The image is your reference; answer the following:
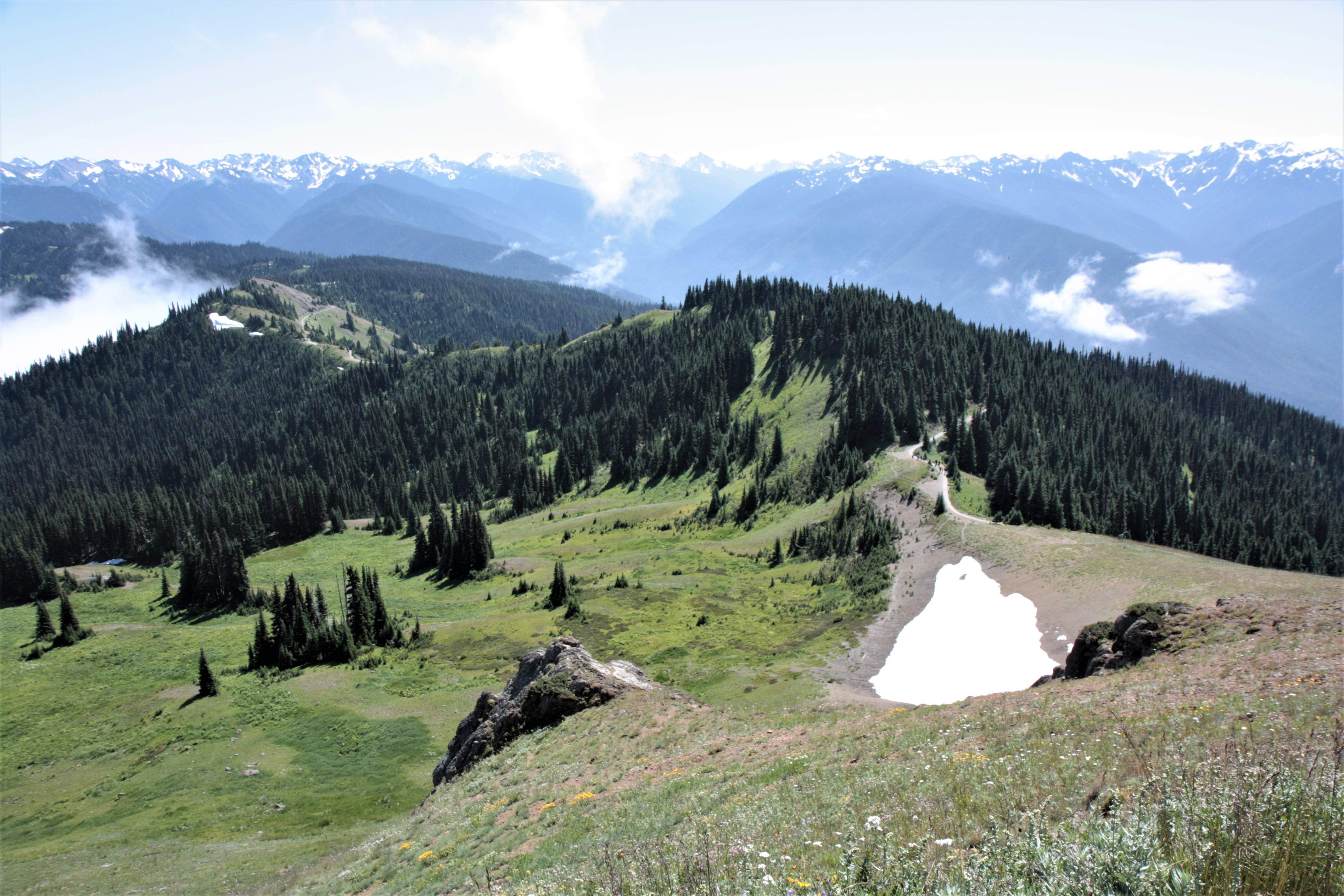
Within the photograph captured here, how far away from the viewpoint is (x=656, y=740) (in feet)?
83.1

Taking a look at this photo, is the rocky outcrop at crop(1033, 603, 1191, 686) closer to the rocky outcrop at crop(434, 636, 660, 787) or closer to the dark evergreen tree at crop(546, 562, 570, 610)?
the rocky outcrop at crop(434, 636, 660, 787)

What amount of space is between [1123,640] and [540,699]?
88.1 feet

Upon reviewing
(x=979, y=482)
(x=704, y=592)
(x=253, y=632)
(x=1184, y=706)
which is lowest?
A: (x=253, y=632)

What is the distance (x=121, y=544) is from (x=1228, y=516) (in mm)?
236125

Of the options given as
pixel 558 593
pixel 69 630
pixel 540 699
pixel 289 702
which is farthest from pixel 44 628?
pixel 540 699

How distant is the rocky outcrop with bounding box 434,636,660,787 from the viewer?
3108cm

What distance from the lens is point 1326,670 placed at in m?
18.0

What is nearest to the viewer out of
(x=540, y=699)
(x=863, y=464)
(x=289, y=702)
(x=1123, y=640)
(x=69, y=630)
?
(x=1123, y=640)

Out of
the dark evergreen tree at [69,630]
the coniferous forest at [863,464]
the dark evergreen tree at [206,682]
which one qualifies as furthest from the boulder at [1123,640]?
the dark evergreen tree at [69,630]

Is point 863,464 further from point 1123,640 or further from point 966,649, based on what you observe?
point 1123,640

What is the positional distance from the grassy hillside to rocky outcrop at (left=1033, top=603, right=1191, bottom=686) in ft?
4.46

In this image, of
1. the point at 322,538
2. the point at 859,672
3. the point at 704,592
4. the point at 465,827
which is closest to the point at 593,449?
the point at 322,538

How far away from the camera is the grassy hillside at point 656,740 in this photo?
11.8 m

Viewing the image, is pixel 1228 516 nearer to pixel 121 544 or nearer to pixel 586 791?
pixel 586 791
